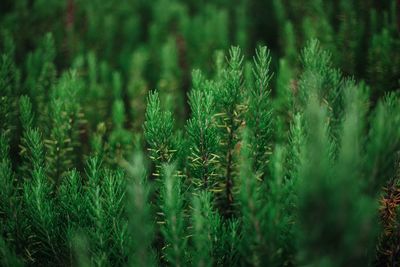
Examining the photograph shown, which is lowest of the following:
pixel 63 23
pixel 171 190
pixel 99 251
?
pixel 99 251

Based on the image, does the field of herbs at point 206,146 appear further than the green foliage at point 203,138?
No

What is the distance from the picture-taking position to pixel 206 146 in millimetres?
632

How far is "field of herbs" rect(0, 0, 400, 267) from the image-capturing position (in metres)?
0.43

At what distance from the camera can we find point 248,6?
146cm

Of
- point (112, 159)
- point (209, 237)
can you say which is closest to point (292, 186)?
point (209, 237)

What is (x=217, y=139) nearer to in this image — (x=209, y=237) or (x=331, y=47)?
(x=209, y=237)

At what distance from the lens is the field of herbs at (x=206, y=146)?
0.43 meters

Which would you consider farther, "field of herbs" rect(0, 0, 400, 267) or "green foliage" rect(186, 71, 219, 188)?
"green foliage" rect(186, 71, 219, 188)

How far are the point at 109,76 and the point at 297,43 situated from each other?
624 mm

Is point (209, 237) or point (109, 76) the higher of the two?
point (109, 76)

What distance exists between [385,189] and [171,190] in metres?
0.39

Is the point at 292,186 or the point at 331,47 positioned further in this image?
the point at 331,47

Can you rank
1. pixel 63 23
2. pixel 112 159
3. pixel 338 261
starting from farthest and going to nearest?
pixel 63 23, pixel 112 159, pixel 338 261

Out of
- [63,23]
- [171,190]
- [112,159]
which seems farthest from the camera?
[63,23]
